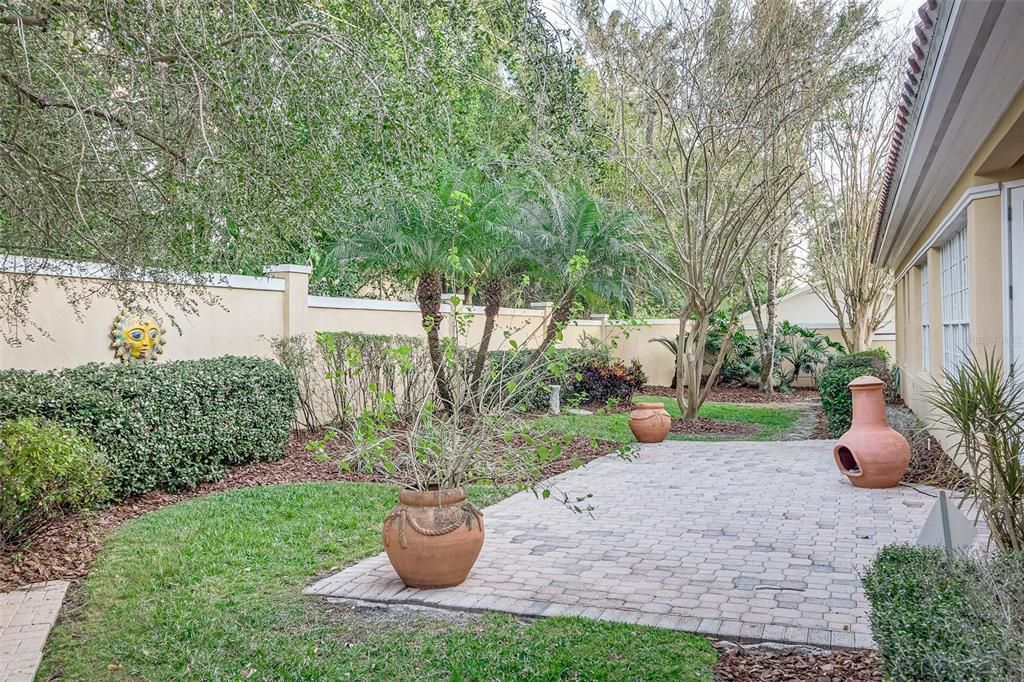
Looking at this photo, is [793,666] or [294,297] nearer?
[793,666]

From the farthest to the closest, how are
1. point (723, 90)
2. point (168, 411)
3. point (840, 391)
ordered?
point (723, 90) < point (840, 391) < point (168, 411)

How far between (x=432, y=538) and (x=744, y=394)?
16.1 m

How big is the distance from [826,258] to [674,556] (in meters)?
16.0

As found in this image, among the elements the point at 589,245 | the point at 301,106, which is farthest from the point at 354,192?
the point at 589,245

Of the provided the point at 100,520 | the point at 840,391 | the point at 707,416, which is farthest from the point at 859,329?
the point at 100,520

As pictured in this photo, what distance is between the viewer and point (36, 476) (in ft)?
17.8

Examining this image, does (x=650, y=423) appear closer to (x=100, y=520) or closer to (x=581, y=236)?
(x=581, y=236)

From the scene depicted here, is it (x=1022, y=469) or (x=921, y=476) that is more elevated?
(x=1022, y=469)

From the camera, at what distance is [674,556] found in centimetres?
580

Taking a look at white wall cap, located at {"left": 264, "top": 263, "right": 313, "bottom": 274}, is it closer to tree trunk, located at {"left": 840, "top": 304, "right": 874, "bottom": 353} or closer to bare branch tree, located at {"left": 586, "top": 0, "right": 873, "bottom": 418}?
bare branch tree, located at {"left": 586, "top": 0, "right": 873, "bottom": 418}

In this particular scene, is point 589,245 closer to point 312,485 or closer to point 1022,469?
point 312,485

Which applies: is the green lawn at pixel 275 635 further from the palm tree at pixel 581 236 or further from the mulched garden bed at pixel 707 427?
the mulched garden bed at pixel 707 427

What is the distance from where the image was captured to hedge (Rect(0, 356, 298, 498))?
6.59 meters

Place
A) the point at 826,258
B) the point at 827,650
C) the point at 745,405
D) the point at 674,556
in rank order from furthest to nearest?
1. the point at 826,258
2. the point at 745,405
3. the point at 674,556
4. the point at 827,650
